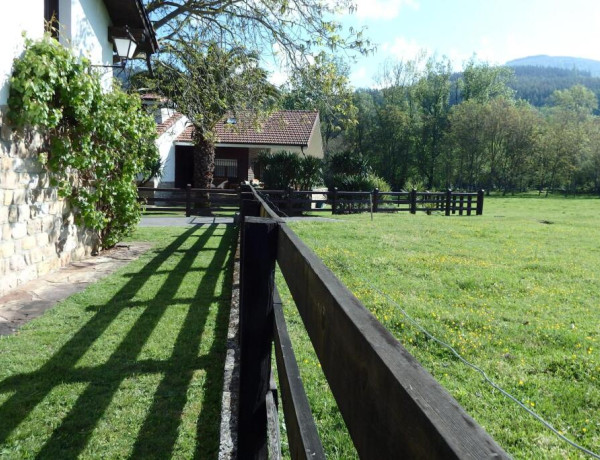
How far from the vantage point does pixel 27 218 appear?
258 inches

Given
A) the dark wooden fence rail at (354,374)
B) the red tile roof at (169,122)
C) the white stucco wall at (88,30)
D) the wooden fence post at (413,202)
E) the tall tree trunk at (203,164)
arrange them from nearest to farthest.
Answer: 1. the dark wooden fence rail at (354,374)
2. the white stucco wall at (88,30)
3. the tall tree trunk at (203,164)
4. the wooden fence post at (413,202)
5. the red tile roof at (169,122)

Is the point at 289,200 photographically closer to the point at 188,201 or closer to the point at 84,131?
the point at 188,201

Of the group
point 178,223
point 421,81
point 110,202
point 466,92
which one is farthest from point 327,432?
point 466,92

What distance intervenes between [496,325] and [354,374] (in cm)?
474

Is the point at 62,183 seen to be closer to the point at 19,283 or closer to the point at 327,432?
the point at 19,283

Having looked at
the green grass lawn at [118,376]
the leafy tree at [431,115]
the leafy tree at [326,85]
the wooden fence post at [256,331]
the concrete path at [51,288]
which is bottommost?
the green grass lawn at [118,376]

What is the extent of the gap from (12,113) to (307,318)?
5.88 meters

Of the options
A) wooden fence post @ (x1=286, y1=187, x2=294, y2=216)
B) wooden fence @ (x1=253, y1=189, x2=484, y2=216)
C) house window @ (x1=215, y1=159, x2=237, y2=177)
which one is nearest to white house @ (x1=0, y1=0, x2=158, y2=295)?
wooden fence @ (x1=253, y1=189, x2=484, y2=216)

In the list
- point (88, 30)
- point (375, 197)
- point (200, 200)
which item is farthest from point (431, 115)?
point (88, 30)

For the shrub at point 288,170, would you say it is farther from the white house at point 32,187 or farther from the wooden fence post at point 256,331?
the wooden fence post at point 256,331

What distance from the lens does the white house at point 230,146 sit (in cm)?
2562

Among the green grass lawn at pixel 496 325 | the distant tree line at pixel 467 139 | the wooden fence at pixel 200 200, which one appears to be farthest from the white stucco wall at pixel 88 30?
the distant tree line at pixel 467 139

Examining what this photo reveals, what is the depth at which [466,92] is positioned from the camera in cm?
6300

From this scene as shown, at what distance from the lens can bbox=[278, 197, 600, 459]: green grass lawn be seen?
3223 millimetres
